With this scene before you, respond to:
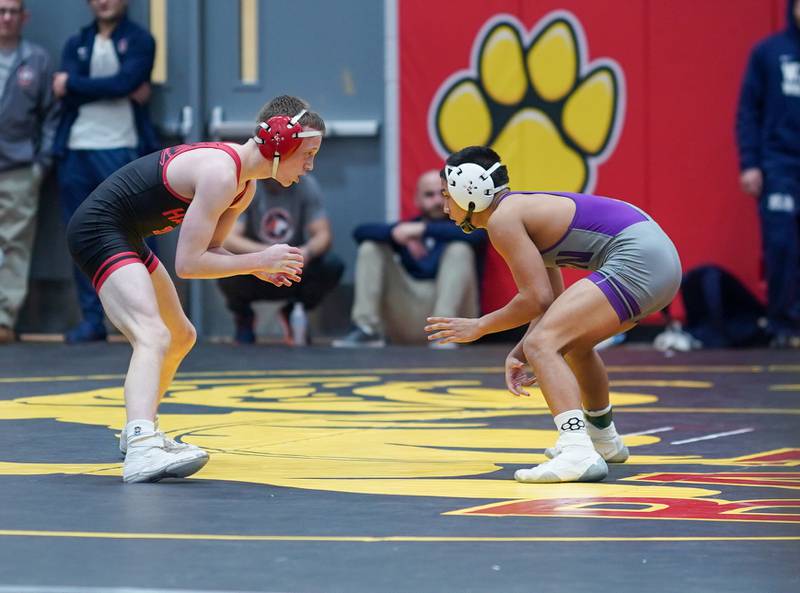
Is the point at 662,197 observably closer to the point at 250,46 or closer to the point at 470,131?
the point at 470,131

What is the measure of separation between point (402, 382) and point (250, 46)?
4.28 meters

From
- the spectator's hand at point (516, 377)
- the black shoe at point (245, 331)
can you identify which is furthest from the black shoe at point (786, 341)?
the spectator's hand at point (516, 377)

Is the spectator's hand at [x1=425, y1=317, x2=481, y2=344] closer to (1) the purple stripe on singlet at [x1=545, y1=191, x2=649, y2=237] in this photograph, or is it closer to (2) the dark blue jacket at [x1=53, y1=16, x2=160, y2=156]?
(1) the purple stripe on singlet at [x1=545, y1=191, x2=649, y2=237]

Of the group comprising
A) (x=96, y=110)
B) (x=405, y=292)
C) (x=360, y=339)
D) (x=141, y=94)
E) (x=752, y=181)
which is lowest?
(x=360, y=339)

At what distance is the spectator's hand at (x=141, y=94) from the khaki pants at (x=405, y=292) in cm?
184

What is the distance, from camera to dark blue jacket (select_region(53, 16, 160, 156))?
411 inches

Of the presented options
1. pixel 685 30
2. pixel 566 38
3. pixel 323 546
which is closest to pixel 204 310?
pixel 566 38

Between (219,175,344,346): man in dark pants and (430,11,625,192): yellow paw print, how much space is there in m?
1.20

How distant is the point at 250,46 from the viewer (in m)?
11.3

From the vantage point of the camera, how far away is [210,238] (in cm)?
465

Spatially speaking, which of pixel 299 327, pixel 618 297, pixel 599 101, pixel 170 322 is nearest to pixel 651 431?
pixel 618 297

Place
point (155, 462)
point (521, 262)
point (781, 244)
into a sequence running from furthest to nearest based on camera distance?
1. point (781, 244)
2. point (521, 262)
3. point (155, 462)

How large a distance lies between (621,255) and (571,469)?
2.37 ft

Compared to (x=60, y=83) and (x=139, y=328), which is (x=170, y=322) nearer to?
(x=139, y=328)
